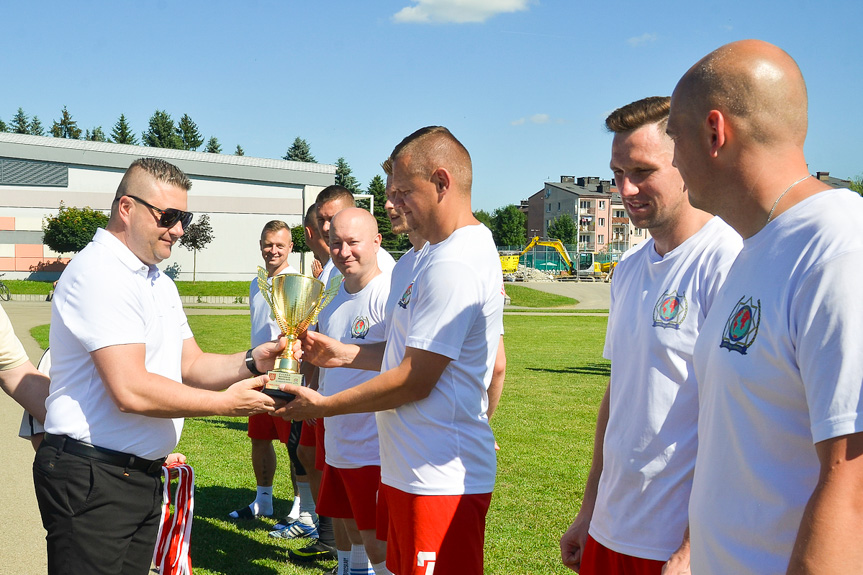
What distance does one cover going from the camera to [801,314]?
5.09ft

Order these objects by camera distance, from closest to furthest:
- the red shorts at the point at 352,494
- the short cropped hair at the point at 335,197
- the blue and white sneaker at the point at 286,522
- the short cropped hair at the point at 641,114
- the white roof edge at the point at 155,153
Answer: the short cropped hair at the point at 641,114 → the red shorts at the point at 352,494 → the short cropped hair at the point at 335,197 → the blue and white sneaker at the point at 286,522 → the white roof edge at the point at 155,153

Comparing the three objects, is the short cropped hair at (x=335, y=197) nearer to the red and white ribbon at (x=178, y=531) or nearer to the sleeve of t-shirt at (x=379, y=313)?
the sleeve of t-shirt at (x=379, y=313)

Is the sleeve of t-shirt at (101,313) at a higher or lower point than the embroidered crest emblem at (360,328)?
higher

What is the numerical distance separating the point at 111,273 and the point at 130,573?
1479 mm

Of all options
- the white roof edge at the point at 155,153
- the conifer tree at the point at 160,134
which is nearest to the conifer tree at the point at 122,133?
the conifer tree at the point at 160,134

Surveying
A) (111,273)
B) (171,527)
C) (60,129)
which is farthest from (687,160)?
(60,129)

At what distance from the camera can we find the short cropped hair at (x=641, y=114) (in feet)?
9.69

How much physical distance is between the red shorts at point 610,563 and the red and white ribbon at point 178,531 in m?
2.47

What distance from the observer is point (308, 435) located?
21.3 feet

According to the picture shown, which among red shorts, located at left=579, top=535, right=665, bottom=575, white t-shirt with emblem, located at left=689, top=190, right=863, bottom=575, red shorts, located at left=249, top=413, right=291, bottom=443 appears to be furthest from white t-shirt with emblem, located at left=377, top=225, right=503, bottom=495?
red shorts, located at left=249, top=413, right=291, bottom=443

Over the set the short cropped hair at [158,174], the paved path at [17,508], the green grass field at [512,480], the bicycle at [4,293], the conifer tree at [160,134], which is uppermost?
the conifer tree at [160,134]

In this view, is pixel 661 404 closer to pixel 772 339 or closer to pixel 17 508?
pixel 772 339

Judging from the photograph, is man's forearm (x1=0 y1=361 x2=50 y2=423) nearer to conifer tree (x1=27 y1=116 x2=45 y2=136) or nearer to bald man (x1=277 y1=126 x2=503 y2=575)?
bald man (x1=277 y1=126 x2=503 y2=575)

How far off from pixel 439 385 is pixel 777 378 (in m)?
1.85
